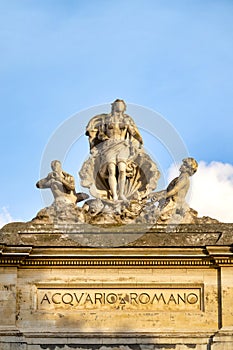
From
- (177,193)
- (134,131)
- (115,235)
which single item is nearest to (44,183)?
(115,235)

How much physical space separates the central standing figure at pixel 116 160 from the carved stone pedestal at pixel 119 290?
1353 millimetres

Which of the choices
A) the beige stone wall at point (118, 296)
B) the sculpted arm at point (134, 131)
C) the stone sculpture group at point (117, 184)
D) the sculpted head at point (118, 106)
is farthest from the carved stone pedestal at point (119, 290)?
the sculpted head at point (118, 106)

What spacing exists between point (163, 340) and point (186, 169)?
390cm

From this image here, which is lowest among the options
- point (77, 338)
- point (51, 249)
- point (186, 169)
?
point (77, 338)

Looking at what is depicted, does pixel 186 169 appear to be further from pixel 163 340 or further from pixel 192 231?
pixel 163 340

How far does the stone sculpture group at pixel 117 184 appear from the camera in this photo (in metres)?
26.4

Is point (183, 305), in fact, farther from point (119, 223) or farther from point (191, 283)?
point (119, 223)

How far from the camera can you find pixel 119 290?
84.9 ft

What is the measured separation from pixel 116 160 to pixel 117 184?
0.54 m

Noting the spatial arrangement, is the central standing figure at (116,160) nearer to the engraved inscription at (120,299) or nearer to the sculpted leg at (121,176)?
the sculpted leg at (121,176)

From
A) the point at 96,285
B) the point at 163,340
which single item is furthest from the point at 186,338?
the point at 96,285

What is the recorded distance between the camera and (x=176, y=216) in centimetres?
2647

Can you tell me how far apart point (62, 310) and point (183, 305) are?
8.32 feet

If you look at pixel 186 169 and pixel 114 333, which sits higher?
pixel 186 169
